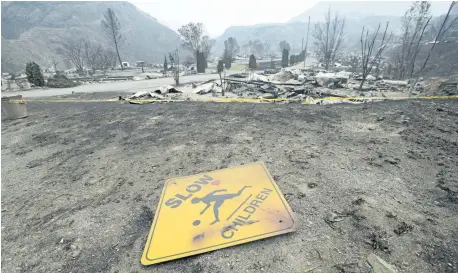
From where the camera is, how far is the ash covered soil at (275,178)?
6.31 ft

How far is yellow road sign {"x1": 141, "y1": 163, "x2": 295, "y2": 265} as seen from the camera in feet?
6.77

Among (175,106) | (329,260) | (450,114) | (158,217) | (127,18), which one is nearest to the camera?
(329,260)

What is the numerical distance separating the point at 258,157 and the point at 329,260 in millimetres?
2000

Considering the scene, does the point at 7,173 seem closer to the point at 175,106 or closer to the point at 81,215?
the point at 81,215

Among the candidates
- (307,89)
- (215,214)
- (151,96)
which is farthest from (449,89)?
(151,96)

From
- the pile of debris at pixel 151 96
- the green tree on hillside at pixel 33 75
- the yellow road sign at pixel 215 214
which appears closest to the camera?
the yellow road sign at pixel 215 214

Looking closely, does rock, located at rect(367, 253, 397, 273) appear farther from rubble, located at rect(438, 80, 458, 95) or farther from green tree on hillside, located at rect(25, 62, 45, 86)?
green tree on hillside, located at rect(25, 62, 45, 86)

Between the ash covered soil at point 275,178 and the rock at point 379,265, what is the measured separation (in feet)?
0.21

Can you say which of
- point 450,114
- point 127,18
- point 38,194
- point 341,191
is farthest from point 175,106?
point 127,18

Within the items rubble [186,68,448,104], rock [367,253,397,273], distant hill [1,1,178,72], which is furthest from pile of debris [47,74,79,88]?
distant hill [1,1,178,72]

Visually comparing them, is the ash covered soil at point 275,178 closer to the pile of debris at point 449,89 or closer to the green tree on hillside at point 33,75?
the pile of debris at point 449,89

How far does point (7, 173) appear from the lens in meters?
3.98

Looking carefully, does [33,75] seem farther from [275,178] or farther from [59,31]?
[59,31]

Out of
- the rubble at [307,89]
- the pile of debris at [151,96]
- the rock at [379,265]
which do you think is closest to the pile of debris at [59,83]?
the pile of debris at [151,96]
